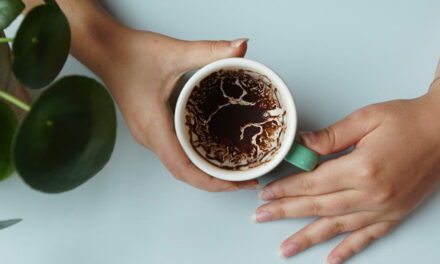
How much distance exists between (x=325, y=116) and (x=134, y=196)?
289 millimetres

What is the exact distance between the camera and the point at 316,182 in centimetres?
58

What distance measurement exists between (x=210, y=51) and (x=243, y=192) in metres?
0.22

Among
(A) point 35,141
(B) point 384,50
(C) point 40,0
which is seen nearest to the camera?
(A) point 35,141

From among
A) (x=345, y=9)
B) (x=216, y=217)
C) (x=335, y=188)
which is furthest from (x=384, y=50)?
(x=216, y=217)

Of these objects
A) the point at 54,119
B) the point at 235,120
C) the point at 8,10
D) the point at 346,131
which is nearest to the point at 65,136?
the point at 54,119

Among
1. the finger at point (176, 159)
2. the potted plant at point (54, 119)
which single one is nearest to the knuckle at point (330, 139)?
the finger at point (176, 159)

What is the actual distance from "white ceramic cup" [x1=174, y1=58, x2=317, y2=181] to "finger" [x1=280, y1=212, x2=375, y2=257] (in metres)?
0.17

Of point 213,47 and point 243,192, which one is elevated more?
point 213,47

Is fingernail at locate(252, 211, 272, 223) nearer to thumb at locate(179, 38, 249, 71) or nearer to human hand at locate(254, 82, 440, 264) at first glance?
human hand at locate(254, 82, 440, 264)

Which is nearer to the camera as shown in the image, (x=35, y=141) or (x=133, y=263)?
(x=35, y=141)

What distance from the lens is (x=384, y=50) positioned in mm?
635

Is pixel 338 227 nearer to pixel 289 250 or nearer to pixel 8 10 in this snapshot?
pixel 289 250

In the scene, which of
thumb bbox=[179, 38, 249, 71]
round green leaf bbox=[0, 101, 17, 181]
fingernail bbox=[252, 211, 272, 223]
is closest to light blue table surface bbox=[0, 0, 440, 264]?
fingernail bbox=[252, 211, 272, 223]

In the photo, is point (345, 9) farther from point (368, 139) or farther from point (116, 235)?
point (116, 235)
